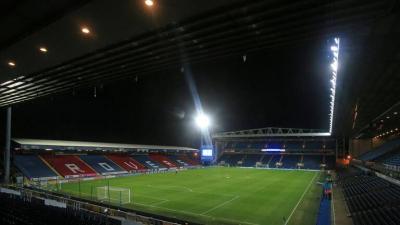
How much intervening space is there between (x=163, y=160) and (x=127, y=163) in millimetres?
10614

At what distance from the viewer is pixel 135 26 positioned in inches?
362

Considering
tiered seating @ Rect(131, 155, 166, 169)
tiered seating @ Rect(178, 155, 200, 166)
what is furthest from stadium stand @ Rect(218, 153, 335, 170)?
tiered seating @ Rect(131, 155, 166, 169)

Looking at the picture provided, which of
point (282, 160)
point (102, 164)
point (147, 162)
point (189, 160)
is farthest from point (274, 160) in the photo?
point (102, 164)

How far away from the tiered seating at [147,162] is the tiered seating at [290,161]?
2753 cm

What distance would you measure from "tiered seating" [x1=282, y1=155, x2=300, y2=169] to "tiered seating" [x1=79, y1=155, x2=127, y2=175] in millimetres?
36132

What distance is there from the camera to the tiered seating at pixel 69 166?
3753cm

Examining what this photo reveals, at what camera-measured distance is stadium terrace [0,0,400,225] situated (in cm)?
855

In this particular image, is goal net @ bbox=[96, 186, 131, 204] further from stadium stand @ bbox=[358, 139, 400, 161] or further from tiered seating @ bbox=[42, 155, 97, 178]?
stadium stand @ bbox=[358, 139, 400, 161]

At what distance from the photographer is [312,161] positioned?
65.3m

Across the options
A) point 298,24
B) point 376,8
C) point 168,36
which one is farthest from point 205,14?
point 376,8

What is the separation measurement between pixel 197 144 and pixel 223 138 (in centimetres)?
692

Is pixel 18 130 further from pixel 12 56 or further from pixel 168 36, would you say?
pixel 168 36

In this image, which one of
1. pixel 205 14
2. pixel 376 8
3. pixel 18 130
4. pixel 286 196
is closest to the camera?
pixel 376 8

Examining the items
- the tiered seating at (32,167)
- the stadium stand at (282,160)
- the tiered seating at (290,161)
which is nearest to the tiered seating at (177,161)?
the stadium stand at (282,160)
